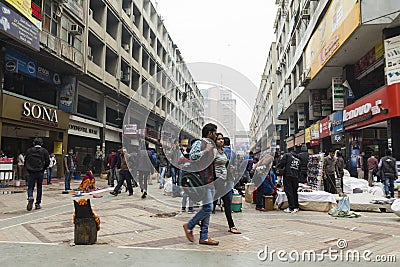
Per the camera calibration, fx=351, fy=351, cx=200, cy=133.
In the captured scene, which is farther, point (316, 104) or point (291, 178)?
point (316, 104)

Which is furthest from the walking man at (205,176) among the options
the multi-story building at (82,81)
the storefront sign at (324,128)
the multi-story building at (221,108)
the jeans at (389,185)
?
the storefront sign at (324,128)

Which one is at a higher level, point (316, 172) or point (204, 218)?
point (316, 172)

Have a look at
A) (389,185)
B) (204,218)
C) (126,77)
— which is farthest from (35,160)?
(126,77)

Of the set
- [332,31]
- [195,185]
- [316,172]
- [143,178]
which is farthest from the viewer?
[332,31]

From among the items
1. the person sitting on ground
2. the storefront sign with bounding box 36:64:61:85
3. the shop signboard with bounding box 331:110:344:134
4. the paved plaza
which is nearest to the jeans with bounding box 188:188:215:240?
the paved plaza

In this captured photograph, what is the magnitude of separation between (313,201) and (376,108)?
7.44m

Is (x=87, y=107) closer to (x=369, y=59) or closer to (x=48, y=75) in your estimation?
(x=48, y=75)

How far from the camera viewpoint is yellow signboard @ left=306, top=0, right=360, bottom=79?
14.3 metres

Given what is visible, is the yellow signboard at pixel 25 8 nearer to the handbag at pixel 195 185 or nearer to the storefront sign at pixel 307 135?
the handbag at pixel 195 185

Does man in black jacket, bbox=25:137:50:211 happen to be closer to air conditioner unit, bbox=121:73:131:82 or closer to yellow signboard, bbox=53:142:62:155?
yellow signboard, bbox=53:142:62:155

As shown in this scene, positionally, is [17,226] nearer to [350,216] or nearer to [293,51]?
[350,216]

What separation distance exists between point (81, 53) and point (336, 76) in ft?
48.5

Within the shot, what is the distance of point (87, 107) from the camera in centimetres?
2477

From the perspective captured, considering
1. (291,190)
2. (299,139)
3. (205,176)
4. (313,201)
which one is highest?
(299,139)
